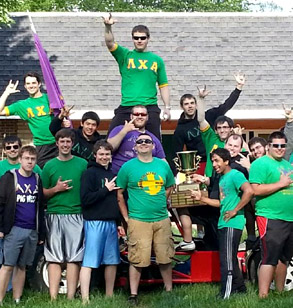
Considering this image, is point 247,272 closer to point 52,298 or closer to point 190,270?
point 190,270

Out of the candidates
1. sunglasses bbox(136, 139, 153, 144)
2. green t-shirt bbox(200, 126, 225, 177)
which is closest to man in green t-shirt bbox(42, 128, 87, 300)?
sunglasses bbox(136, 139, 153, 144)

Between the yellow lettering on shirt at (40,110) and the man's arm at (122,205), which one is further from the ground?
the yellow lettering on shirt at (40,110)

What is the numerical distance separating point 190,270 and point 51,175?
2073 mm

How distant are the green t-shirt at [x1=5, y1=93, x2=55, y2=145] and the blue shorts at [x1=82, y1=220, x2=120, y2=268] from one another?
5.41 feet

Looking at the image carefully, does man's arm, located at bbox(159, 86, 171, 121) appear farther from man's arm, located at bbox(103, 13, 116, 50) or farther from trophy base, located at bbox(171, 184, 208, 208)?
trophy base, located at bbox(171, 184, 208, 208)

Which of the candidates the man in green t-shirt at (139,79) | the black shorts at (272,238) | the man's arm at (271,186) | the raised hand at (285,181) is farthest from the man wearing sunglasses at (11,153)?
the raised hand at (285,181)

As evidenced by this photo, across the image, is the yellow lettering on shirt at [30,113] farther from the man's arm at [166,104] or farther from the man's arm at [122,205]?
the man's arm at [122,205]

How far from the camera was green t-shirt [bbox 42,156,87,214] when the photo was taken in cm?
909

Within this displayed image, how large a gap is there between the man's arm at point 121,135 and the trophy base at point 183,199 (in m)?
0.90

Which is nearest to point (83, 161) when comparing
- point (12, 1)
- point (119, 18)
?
point (12, 1)

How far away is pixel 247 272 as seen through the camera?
9.49 meters

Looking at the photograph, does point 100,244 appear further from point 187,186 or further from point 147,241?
point 187,186

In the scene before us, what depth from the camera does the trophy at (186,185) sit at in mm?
9344

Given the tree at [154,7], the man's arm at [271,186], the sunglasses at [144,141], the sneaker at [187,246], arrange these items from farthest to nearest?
1. the tree at [154,7]
2. the sneaker at [187,246]
3. the sunglasses at [144,141]
4. the man's arm at [271,186]
